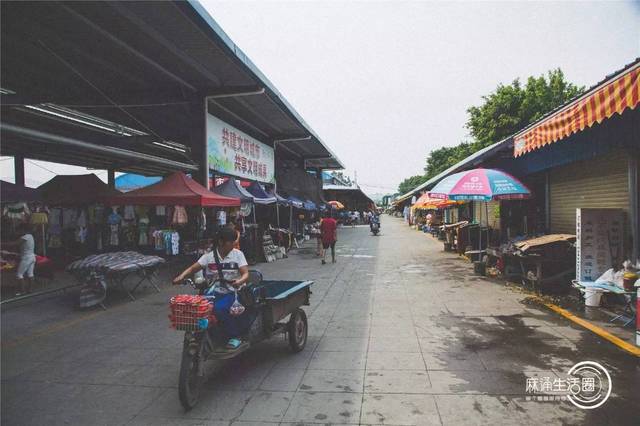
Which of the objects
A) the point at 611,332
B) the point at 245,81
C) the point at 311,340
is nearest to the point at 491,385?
the point at 311,340

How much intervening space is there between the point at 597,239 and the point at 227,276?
6.92 meters

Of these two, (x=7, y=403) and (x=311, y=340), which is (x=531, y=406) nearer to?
(x=311, y=340)

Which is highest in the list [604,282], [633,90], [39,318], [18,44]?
[18,44]

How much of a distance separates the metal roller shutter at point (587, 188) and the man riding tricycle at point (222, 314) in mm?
6820

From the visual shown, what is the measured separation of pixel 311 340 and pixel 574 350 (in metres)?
3.44

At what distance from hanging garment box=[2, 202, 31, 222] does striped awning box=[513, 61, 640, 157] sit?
12652 millimetres

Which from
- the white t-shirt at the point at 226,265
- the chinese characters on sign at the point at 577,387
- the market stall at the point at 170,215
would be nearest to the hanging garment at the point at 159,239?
the market stall at the point at 170,215

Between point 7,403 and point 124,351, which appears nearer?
point 7,403

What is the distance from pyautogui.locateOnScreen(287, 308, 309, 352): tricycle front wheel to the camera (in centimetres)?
507

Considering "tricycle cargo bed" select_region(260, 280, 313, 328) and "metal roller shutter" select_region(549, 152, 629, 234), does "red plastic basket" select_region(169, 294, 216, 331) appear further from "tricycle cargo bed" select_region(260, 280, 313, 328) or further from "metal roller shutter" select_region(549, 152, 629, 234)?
"metal roller shutter" select_region(549, 152, 629, 234)

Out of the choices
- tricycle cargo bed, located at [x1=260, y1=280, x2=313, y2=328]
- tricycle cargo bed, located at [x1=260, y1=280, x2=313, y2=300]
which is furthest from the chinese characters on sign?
tricycle cargo bed, located at [x1=260, y1=280, x2=313, y2=300]

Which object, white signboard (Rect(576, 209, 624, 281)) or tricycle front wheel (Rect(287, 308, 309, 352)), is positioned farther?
white signboard (Rect(576, 209, 624, 281))

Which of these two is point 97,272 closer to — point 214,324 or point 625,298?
point 214,324

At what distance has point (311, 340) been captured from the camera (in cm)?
574
